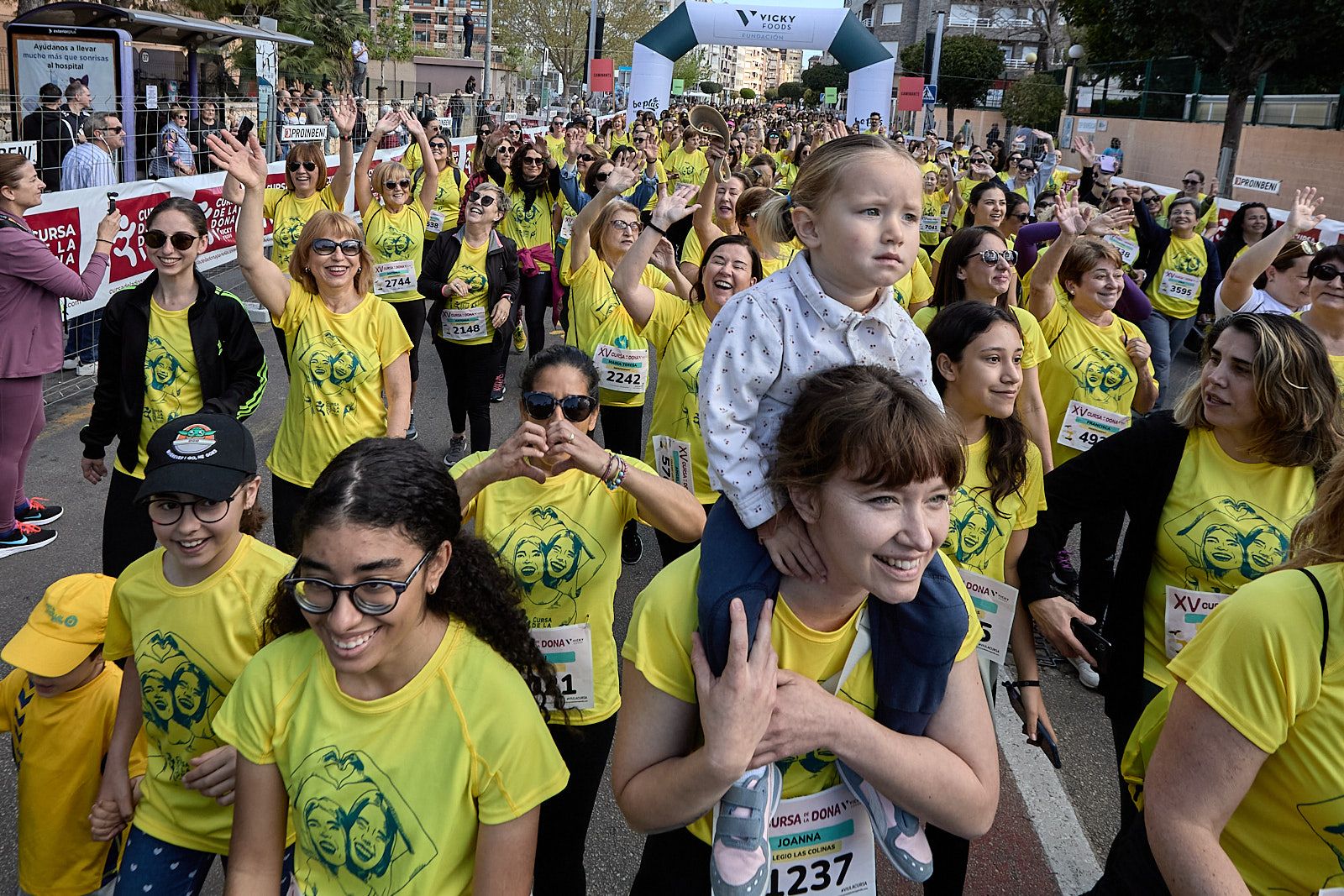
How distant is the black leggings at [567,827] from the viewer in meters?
2.87

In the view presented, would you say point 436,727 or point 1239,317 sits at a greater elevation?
point 1239,317

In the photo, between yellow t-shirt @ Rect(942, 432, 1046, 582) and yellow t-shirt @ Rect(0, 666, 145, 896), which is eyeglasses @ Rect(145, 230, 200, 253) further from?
yellow t-shirt @ Rect(942, 432, 1046, 582)

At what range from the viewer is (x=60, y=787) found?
2.72 metres

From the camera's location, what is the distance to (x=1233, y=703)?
180 centimetres

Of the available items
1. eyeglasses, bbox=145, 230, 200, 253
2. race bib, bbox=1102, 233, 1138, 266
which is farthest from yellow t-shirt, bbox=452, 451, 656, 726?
Answer: race bib, bbox=1102, 233, 1138, 266

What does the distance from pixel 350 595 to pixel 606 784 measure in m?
2.26

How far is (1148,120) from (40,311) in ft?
95.5

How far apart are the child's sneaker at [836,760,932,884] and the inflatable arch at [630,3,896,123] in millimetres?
27861

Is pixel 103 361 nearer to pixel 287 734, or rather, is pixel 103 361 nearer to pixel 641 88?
pixel 287 734

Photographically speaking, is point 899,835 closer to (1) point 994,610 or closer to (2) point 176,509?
(1) point 994,610


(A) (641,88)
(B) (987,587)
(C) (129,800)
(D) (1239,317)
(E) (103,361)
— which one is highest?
(A) (641,88)

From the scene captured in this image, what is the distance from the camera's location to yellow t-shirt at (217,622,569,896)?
2.04m

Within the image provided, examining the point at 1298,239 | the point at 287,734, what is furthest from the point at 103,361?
the point at 1298,239

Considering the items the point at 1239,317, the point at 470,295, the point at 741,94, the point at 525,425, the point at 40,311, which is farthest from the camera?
the point at 741,94
